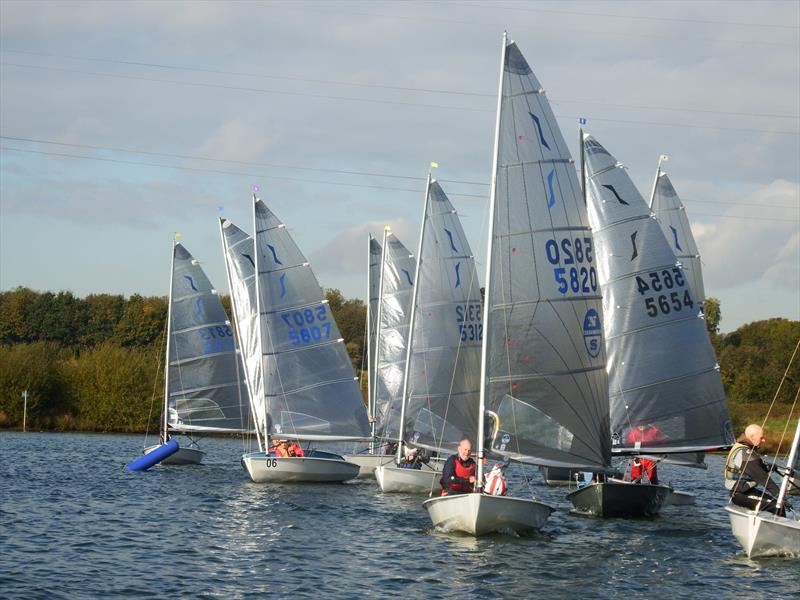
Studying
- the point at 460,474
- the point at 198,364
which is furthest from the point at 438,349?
the point at 198,364

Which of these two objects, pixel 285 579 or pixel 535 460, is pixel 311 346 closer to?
pixel 535 460

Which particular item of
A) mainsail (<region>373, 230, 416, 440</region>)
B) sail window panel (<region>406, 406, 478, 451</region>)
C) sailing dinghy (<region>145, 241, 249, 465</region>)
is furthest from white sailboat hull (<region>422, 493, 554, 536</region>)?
sailing dinghy (<region>145, 241, 249, 465</region>)

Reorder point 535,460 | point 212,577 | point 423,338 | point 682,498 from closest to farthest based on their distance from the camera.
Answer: point 212,577 → point 535,460 → point 682,498 → point 423,338

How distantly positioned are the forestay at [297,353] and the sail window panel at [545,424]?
1294cm

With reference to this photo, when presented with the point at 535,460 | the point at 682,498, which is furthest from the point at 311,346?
the point at 535,460

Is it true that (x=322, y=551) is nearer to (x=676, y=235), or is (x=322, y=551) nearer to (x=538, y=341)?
(x=538, y=341)

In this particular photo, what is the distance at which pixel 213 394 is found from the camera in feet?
142

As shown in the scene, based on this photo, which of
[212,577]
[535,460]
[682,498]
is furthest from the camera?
[682,498]

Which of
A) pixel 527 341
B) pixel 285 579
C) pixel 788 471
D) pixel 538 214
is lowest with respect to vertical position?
pixel 285 579

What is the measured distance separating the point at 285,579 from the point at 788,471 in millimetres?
8515

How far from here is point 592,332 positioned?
2342 centimetres

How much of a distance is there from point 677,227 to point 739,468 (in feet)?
50.0

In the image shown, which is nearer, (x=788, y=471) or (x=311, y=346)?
(x=788, y=471)

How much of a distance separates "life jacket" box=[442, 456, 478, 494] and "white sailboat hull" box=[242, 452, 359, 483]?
1130 centimetres
